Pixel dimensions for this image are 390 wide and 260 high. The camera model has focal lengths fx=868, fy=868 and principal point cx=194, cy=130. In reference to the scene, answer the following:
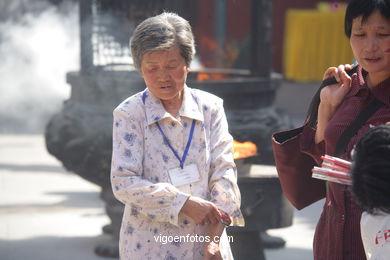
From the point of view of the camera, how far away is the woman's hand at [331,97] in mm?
2826

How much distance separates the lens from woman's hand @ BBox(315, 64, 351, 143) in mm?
2826

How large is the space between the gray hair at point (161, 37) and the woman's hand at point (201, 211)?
1.79ft

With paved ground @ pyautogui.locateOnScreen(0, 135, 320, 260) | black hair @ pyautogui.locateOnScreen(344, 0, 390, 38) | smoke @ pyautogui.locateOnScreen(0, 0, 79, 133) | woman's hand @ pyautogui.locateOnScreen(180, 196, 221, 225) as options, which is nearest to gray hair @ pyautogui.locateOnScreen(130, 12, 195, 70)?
woman's hand @ pyautogui.locateOnScreen(180, 196, 221, 225)

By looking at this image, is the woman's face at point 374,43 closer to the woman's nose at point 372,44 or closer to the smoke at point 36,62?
the woman's nose at point 372,44

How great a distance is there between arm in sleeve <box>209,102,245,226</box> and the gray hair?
29cm

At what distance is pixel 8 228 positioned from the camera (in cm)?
666

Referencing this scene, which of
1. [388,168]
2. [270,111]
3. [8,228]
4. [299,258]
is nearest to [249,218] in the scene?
[299,258]

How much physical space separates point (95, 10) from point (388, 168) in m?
4.57

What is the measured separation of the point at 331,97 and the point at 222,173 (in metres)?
0.61

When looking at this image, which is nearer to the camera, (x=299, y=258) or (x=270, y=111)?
(x=299, y=258)

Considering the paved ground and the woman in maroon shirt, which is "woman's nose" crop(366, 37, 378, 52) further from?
the paved ground

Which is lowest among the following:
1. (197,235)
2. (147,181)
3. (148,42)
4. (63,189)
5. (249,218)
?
(63,189)

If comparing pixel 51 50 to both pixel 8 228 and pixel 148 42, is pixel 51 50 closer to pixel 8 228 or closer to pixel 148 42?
pixel 8 228

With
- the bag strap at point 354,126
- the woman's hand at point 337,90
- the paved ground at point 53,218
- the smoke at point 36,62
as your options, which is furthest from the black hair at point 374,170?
the smoke at point 36,62
